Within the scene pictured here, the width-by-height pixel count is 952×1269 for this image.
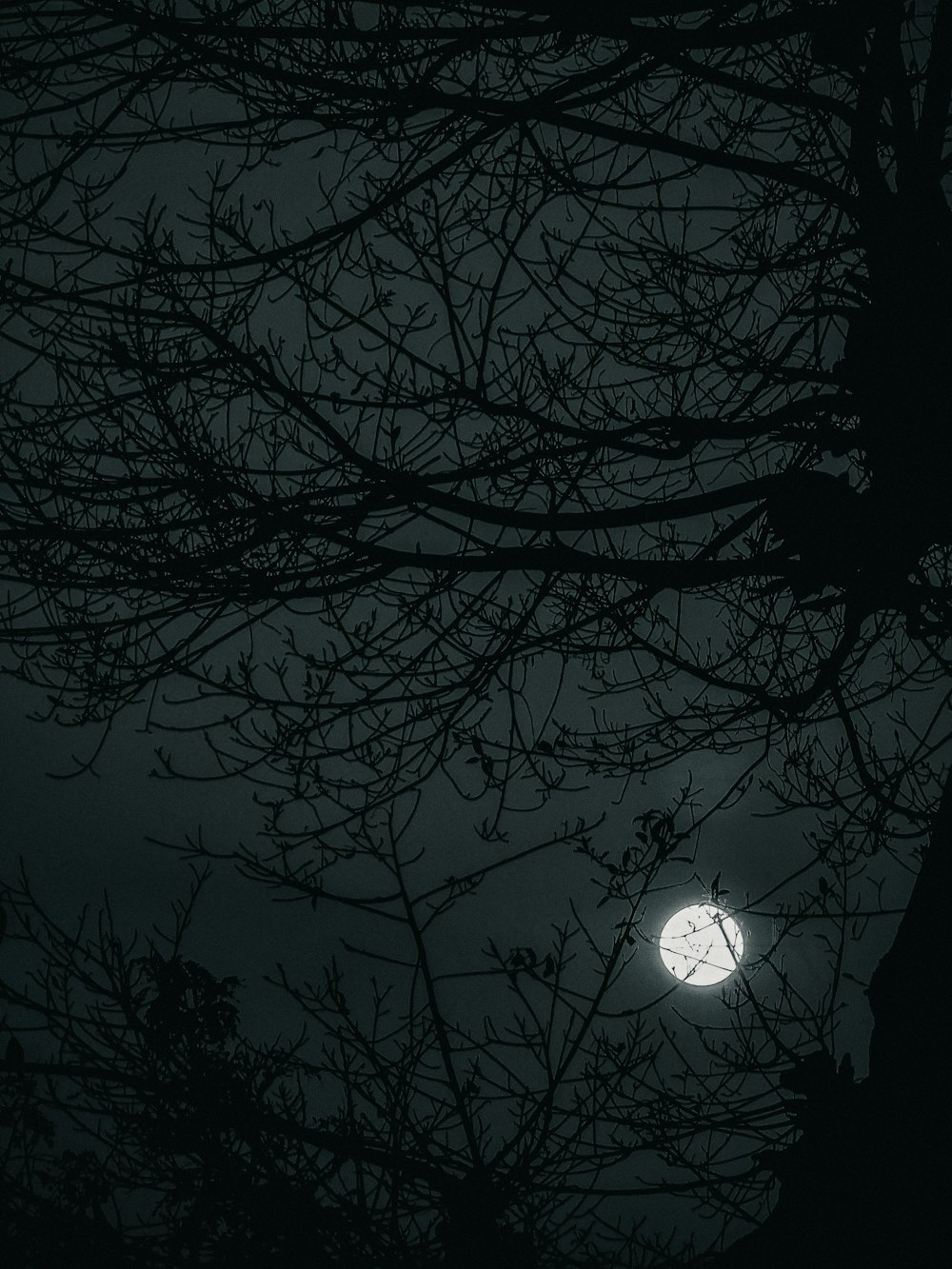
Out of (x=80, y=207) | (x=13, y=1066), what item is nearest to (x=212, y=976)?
(x=13, y=1066)

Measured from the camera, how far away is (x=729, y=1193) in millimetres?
3869

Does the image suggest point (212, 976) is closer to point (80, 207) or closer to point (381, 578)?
point (381, 578)

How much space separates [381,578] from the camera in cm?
382

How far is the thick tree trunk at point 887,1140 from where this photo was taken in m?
2.54

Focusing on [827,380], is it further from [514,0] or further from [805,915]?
[805,915]

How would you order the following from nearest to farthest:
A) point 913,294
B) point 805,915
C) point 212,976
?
point 913,294, point 805,915, point 212,976

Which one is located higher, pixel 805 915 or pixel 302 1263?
pixel 805 915

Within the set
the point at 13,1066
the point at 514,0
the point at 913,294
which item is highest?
the point at 514,0

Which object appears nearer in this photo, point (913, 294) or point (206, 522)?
point (206, 522)

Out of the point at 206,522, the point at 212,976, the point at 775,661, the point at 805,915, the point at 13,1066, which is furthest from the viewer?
the point at 212,976

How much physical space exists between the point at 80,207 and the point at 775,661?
3027 millimetres

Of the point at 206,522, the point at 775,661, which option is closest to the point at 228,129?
the point at 206,522

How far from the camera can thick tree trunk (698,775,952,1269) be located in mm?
2545

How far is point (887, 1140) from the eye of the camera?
268 centimetres
